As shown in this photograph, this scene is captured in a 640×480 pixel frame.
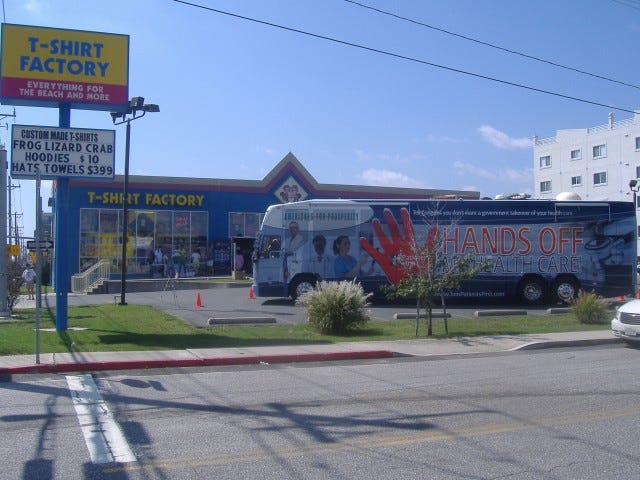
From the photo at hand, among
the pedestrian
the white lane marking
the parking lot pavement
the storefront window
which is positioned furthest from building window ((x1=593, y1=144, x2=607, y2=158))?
the white lane marking

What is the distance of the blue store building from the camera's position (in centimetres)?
4084

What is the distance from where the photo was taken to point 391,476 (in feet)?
19.7

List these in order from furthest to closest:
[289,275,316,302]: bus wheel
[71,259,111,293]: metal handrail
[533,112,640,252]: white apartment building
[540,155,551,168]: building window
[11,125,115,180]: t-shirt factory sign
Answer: [540,155,551,168]: building window < [533,112,640,252]: white apartment building < [71,259,111,293]: metal handrail < [289,275,316,302]: bus wheel < [11,125,115,180]: t-shirt factory sign

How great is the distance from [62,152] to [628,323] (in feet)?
42.9

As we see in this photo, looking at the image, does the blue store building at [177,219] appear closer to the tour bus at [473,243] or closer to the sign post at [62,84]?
the tour bus at [473,243]

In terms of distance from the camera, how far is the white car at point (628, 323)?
1481 cm

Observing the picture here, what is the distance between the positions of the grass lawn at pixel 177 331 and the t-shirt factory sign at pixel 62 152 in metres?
3.65

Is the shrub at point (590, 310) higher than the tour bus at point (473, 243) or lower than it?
lower

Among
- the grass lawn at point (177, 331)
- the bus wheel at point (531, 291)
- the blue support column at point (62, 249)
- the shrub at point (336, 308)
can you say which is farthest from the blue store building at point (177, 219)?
the blue support column at point (62, 249)

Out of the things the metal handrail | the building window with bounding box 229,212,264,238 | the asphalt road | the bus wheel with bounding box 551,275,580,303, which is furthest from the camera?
the building window with bounding box 229,212,264,238

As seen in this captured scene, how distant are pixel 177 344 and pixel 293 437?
301 inches

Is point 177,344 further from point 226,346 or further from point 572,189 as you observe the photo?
point 572,189

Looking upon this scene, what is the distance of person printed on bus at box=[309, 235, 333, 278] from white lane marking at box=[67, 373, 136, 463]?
45.2 ft

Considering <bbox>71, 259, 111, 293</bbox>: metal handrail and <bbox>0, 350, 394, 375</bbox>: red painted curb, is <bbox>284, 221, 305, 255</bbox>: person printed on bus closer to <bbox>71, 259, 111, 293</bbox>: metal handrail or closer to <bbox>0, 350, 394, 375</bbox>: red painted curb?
<bbox>0, 350, 394, 375</bbox>: red painted curb
